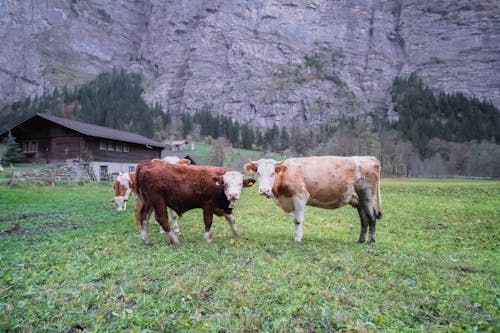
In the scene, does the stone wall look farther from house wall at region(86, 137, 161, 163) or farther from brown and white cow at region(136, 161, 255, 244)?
brown and white cow at region(136, 161, 255, 244)

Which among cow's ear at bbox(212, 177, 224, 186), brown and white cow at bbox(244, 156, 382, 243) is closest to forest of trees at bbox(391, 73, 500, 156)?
brown and white cow at bbox(244, 156, 382, 243)

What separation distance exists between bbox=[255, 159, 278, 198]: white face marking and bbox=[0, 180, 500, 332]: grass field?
4.82 feet

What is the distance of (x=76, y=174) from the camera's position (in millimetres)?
33125

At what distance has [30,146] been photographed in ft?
129

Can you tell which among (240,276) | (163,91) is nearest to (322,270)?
(240,276)

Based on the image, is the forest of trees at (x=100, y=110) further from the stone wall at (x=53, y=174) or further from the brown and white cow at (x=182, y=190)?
the brown and white cow at (x=182, y=190)

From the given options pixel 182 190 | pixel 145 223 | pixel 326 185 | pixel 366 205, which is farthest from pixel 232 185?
pixel 366 205

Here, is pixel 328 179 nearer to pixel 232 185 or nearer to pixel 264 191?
pixel 264 191

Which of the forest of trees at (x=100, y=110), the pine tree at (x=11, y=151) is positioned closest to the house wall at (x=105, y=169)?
the pine tree at (x=11, y=151)

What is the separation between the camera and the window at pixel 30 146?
128ft

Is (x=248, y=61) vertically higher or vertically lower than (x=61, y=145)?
higher

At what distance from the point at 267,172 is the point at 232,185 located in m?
1.04

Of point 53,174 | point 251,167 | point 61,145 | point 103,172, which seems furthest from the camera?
point 103,172

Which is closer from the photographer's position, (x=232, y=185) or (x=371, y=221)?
(x=232, y=185)
